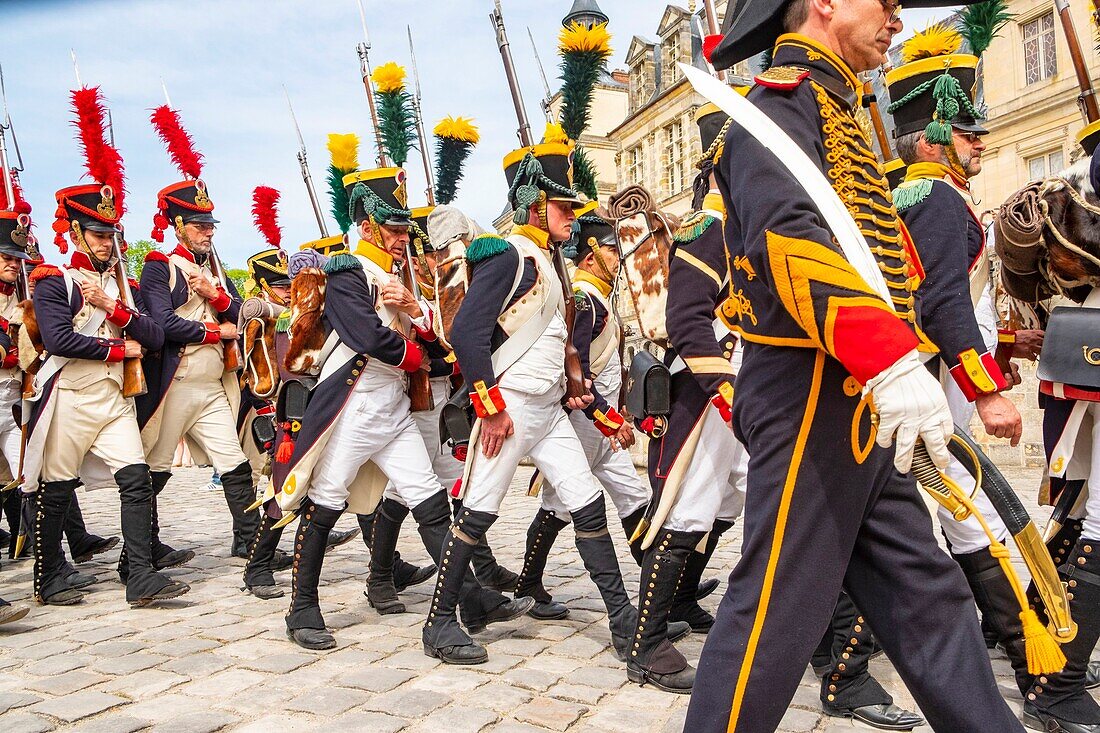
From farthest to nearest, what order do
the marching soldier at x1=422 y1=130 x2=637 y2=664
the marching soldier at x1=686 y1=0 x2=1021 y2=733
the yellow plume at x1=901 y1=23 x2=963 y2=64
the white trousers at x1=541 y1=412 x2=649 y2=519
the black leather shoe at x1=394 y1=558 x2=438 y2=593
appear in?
the black leather shoe at x1=394 y1=558 x2=438 y2=593, the white trousers at x1=541 y1=412 x2=649 y2=519, the yellow plume at x1=901 y1=23 x2=963 y2=64, the marching soldier at x1=422 y1=130 x2=637 y2=664, the marching soldier at x1=686 y1=0 x2=1021 y2=733

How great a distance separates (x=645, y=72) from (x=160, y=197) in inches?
1070

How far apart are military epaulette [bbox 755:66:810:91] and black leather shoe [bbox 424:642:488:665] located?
2.82 meters

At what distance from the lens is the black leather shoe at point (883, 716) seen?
11.0 ft

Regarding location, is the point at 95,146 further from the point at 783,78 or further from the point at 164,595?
the point at 783,78

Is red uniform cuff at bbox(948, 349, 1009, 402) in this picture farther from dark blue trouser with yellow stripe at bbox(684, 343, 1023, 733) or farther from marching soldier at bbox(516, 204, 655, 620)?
marching soldier at bbox(516, 204, 655, 620)

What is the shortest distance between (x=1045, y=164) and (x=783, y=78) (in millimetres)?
19898

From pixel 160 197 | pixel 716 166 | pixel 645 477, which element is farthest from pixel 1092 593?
pixel 645 477

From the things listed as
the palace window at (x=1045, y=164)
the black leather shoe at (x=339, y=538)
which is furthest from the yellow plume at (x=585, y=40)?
the palace window at (x=1045, y=164)

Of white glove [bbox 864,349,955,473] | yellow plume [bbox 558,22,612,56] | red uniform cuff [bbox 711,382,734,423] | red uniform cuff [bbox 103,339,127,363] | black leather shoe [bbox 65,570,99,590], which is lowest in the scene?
black leather shoe [bbox 65,570,99,590]

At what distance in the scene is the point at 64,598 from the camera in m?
5.66

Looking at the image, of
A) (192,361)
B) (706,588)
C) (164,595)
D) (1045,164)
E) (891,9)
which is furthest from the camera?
(1045,164)

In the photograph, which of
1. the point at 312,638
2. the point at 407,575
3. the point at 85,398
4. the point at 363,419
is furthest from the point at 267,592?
the point at 85,398

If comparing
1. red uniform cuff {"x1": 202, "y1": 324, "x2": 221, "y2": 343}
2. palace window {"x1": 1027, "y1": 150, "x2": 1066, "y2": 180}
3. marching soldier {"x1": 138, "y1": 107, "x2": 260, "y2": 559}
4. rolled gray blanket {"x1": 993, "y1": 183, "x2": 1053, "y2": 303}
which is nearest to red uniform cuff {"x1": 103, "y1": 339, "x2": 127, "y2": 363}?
marching soldier {"x1": 138, "y1": 107, "x2": 260, "y2": 559}

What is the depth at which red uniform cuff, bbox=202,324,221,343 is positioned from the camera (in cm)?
660
